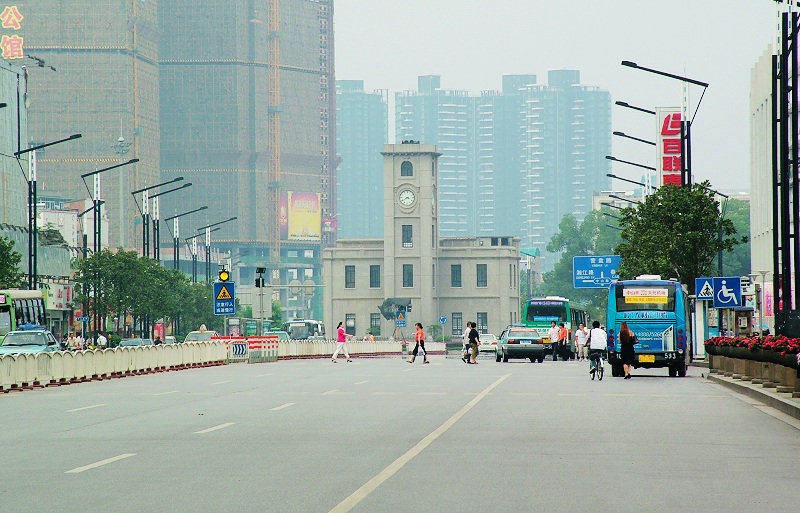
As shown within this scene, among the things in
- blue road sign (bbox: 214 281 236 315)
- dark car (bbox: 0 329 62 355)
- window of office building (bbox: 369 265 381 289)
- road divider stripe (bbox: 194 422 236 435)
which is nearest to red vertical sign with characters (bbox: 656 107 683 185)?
blue road sign (bbox: 214 281 236 315)

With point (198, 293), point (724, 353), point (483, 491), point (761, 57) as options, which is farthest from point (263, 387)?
point (198, 293)

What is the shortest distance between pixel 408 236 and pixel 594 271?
63.5 meters

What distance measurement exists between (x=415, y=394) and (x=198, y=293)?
3212 inches

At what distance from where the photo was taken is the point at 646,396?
29.0 m

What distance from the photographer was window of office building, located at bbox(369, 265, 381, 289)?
497 feet

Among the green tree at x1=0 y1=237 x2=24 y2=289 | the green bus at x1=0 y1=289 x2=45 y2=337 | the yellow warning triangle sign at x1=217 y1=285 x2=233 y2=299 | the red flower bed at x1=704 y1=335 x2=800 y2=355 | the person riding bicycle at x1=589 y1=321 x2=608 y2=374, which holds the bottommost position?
the person riding bicycle at x1=589 y1=321 x2=608 y2=374

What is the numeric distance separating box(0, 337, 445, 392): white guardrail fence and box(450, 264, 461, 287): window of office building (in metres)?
83.8

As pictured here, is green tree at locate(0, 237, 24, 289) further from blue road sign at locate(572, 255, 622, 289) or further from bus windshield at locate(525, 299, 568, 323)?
blue road sign at locate(572, 255, 622, 289)

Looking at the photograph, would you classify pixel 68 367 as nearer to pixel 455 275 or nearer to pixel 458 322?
pixel 458 322

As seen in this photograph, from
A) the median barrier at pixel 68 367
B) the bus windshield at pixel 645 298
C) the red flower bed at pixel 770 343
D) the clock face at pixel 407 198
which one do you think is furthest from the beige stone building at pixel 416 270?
the median barrier at pixel 68 367

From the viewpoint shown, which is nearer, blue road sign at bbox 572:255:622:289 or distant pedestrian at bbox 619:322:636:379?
distant pedestrian at bbox 619:322:636:379

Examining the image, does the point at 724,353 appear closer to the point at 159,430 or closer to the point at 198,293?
the point at 159,430

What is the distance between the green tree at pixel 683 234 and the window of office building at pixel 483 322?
3721 inches

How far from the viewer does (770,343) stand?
28.7 m
